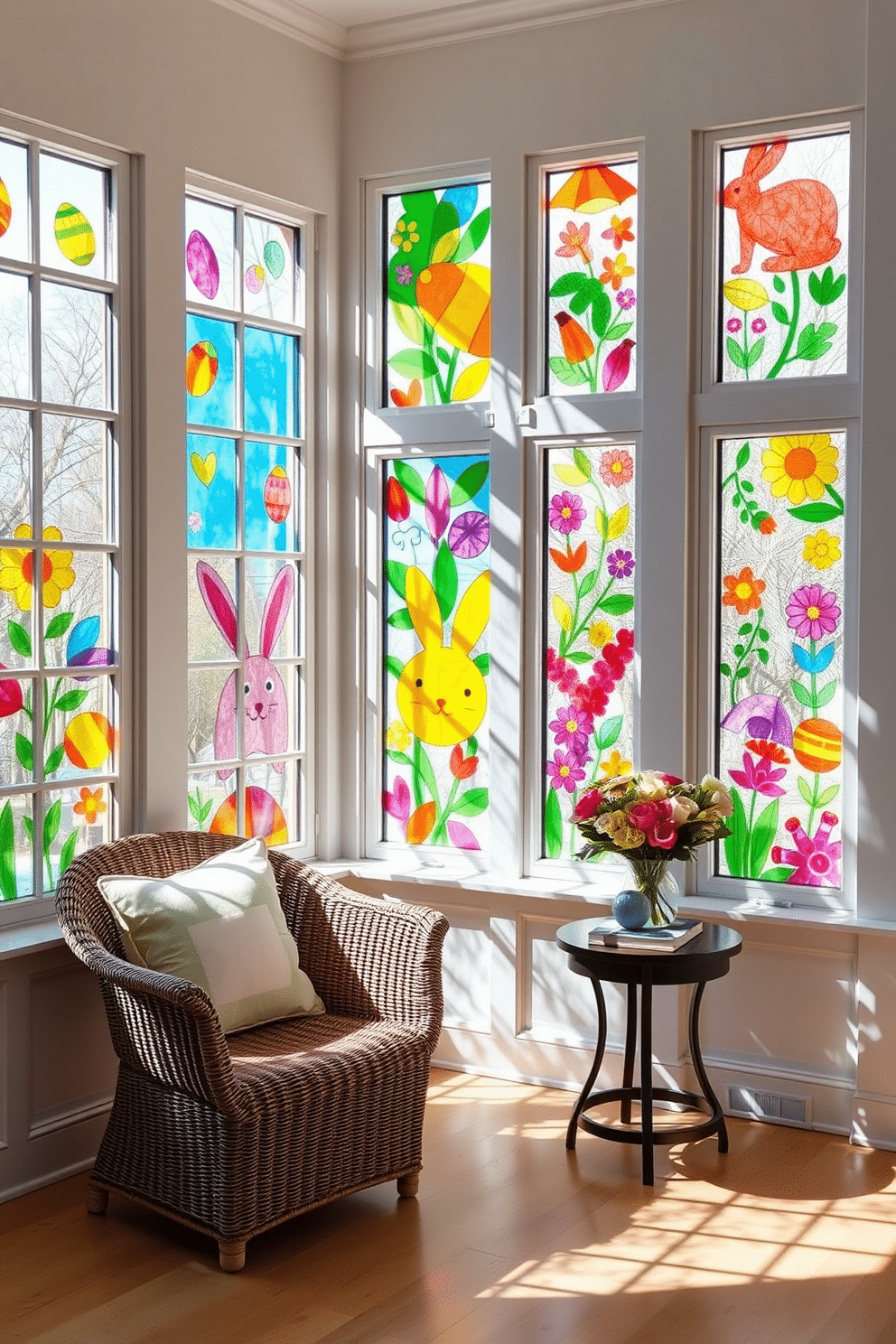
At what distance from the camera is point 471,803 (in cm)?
471

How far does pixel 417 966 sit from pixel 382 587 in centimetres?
152

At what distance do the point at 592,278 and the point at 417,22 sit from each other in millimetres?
1025

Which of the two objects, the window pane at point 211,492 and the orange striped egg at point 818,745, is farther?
the window pane at point 211,492

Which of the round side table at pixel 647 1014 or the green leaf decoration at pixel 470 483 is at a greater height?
the green leaf decoration at pixel 470 483

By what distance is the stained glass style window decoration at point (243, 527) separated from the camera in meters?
4.32

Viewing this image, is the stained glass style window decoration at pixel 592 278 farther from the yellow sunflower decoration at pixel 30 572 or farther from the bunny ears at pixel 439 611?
the yellow sunflower decoration at pixel 30 572

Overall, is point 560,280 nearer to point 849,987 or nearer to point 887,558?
point 887,558

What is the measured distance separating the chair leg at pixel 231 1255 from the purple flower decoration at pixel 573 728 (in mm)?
1876

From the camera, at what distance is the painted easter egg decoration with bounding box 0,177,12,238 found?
12.2ft

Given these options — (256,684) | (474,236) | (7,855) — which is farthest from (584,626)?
(7,855)

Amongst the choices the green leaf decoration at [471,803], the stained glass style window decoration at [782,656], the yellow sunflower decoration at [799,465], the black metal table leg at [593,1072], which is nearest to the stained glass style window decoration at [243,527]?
the green leaf decoration at [471,803]

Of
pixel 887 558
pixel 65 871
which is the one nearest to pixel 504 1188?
pixel 65 871

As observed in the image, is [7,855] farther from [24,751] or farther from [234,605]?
[234,605]

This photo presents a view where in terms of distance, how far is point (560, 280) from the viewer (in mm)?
4480
